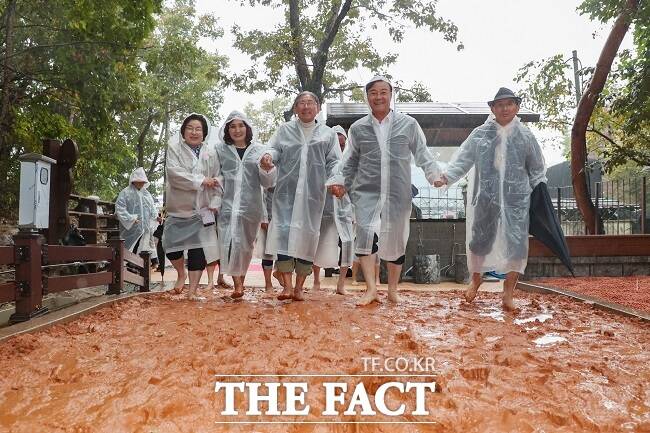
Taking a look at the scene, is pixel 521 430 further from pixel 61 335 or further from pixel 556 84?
pixel 556 84

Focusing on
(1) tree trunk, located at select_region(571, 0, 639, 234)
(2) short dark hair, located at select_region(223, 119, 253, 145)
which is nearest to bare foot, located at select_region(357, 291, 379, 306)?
(2) short dark hair, located at select_region(223, 119, 253, 145)

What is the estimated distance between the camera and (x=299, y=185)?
446cm

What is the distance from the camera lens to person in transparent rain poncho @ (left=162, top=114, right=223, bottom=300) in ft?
16.4

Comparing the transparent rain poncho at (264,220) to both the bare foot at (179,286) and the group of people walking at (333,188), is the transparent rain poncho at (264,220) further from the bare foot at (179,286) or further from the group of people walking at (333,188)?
the bare foot at (179,286)

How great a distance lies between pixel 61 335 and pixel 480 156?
348 centimetres

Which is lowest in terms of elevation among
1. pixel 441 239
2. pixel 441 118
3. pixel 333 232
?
pixel 441 239

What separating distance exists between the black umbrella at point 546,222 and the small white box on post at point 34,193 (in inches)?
156

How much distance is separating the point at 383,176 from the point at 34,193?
9.21 ft

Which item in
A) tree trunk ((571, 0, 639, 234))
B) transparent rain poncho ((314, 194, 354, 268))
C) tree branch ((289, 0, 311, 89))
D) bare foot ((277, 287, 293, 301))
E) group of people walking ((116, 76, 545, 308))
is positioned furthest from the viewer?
tree branch ((289, 0, 311, 89))

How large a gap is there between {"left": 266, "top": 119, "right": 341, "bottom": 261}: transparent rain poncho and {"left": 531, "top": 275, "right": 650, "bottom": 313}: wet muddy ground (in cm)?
297

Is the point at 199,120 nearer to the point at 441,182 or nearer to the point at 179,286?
the point at 179,286

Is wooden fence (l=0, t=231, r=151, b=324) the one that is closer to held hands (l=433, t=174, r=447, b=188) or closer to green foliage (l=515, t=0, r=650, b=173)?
held hands (l=433, t=174, r=447, b=188)

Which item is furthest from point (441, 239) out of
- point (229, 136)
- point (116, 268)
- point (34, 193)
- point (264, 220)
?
point (34, 193)

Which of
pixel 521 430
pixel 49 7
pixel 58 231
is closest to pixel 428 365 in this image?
pixel 521 430
